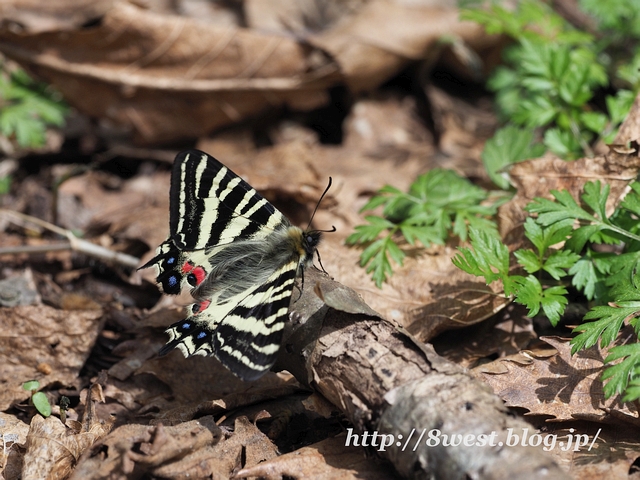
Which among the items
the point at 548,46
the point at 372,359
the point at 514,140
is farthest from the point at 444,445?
the point at 548,46

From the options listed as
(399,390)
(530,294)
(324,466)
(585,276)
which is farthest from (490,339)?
(324,466)

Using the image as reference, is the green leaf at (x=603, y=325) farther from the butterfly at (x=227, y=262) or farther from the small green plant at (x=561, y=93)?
the small green plant at (x=561, y=93)

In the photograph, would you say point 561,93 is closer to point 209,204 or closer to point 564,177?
point 564,177

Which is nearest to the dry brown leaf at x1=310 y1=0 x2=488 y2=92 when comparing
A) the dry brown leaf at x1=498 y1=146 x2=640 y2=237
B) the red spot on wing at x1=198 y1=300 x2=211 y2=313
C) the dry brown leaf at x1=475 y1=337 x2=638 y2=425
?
the dry brown leaf at x1=498 y1=146 x2=640 y2=237

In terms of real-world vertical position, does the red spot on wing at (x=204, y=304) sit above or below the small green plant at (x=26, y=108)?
above

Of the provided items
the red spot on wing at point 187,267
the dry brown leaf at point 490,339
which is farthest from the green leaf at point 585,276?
the red spot on wing at point 187,267

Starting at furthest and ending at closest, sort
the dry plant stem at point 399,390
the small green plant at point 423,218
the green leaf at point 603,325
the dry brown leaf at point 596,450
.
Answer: the small green plant at point 423,218 → the green leaf at point 603,325 → the dry brown leaf at point 596,450 → the dry plant stem at point 399,390
